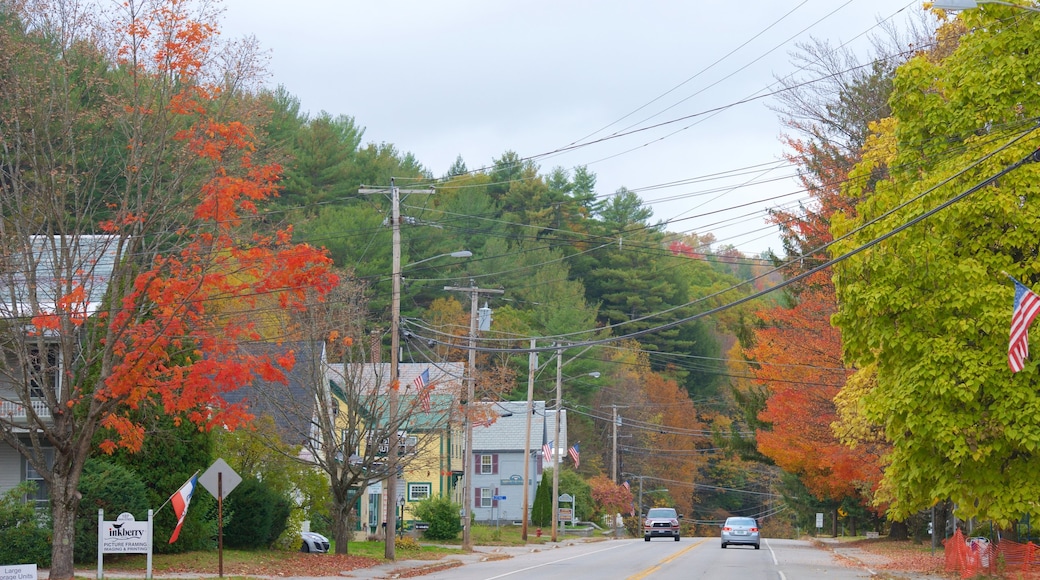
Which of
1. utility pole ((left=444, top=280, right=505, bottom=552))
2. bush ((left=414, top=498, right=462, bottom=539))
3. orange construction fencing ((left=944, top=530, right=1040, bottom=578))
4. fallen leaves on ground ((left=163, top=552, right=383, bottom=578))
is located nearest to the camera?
orange construction fencing ((left=944, top=530, right=1040, bottom=578))

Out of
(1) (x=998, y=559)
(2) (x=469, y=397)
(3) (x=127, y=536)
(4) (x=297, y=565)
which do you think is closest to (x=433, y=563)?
(4) (x=297, y=565)

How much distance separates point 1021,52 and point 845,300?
19.1 feet

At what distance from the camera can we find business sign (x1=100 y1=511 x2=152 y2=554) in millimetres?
22547

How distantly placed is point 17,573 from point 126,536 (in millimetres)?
6167

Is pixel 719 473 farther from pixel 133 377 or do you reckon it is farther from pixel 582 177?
pixel 133 377

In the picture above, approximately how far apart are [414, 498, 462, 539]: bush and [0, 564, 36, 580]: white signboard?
3200 centimetres

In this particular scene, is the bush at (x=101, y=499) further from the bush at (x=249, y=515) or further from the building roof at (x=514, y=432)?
the building roof at (x=514, y=432)

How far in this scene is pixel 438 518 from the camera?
4831 centimetres

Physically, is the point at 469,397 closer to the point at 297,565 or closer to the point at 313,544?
the point at 313,544

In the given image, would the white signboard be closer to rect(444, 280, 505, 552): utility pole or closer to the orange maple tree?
rect(444, 280, 505, 552): utility pole

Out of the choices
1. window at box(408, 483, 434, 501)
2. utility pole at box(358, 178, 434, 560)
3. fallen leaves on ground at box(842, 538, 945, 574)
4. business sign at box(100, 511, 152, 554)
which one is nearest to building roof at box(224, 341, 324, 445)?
utility pole at box(358, 178, 434, 560)

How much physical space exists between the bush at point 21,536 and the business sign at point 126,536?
244cm

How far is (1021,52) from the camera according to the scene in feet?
70.8

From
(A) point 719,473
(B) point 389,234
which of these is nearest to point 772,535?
(A) point 719,473
